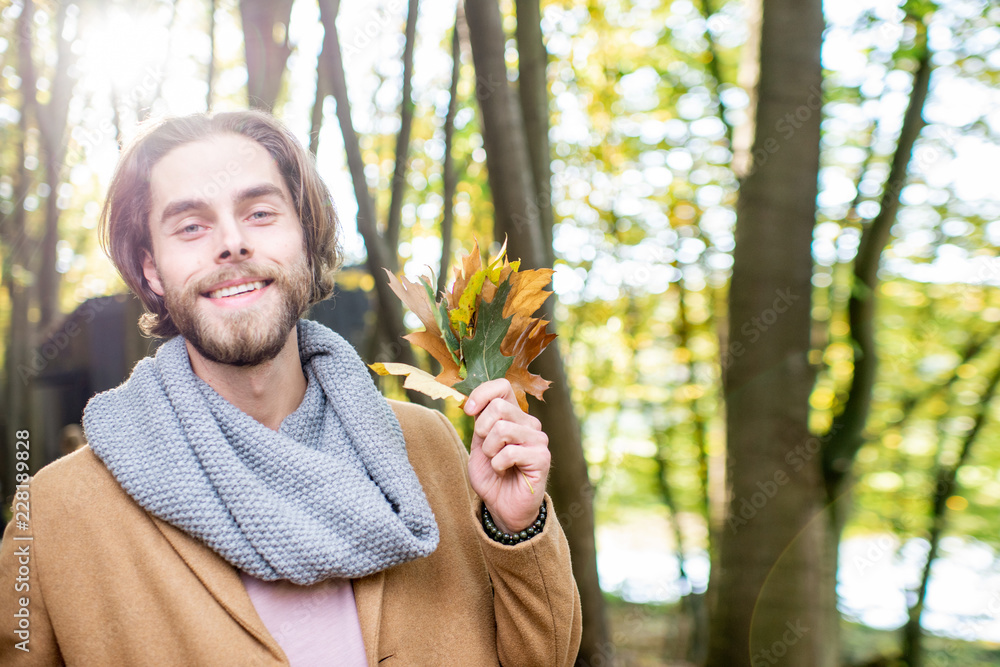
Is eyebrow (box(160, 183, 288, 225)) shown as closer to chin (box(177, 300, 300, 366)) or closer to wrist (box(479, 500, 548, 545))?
chin (box(177, 300, 300, 366))

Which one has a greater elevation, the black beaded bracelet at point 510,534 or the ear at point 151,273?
the ear at point 151,273

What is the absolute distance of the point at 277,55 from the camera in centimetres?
451

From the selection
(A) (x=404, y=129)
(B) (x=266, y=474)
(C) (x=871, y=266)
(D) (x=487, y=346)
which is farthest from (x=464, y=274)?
(C) (x=871, y=266)

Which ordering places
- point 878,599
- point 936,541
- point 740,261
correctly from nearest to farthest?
point 740,261, point 936,541, point 878,599

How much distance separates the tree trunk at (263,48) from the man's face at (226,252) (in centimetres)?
263

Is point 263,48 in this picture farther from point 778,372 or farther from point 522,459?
point 522,459

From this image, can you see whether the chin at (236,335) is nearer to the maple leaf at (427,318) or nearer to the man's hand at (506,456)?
the maple leaf at (427,318)

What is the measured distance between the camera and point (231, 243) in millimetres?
1869

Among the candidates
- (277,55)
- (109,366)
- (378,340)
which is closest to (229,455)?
(277,55)

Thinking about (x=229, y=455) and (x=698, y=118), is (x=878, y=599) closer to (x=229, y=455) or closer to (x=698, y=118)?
(x=698, y=118)

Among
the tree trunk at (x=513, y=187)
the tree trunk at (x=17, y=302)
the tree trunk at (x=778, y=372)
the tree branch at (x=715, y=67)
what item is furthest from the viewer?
the tree branch at (x=715, y=67)

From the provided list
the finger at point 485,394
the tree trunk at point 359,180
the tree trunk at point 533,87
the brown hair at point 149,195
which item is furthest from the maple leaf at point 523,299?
the tree trunk at point 533,87

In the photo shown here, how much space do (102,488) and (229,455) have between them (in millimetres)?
314

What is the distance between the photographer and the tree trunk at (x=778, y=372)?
12.8 ft
